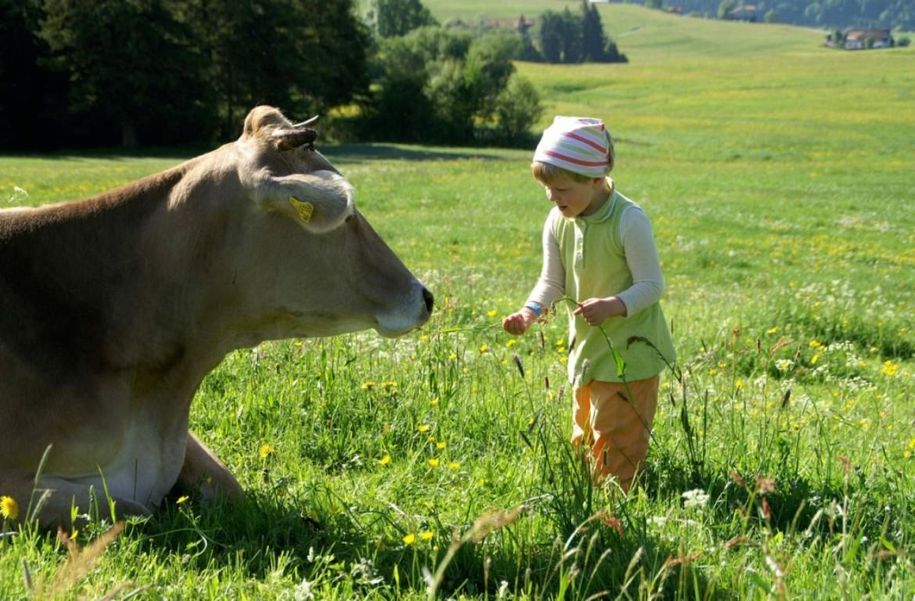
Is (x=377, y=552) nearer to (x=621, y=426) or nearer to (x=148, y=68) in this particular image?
(x=621, y=426)

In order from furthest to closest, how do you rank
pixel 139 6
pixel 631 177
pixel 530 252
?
pixel 139 6 < pixel 631 177 < pixel 530 252

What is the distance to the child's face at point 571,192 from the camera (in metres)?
5.47

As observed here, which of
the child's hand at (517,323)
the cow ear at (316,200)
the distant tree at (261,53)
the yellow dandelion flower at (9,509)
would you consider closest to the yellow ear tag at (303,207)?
the cow ear at (316,200)

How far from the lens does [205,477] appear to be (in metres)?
4.98

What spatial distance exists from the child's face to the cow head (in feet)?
3.23

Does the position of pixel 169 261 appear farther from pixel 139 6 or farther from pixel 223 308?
pixel 139 6

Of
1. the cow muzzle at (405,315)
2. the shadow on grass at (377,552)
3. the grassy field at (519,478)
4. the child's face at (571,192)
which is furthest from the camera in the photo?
the child's face at (571,192)

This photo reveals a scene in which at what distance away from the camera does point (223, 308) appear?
4879mm

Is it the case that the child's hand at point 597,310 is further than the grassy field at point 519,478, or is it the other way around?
the child's hand at point 597,310

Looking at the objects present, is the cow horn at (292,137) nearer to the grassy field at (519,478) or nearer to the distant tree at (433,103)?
the grassy field at (519,478)

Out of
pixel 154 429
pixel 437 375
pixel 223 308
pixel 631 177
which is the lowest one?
pixel 631 177

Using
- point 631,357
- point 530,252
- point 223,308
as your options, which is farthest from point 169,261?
point 530,252

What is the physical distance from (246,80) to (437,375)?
2535 inches

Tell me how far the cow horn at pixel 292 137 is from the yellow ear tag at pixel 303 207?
286 millimetres
